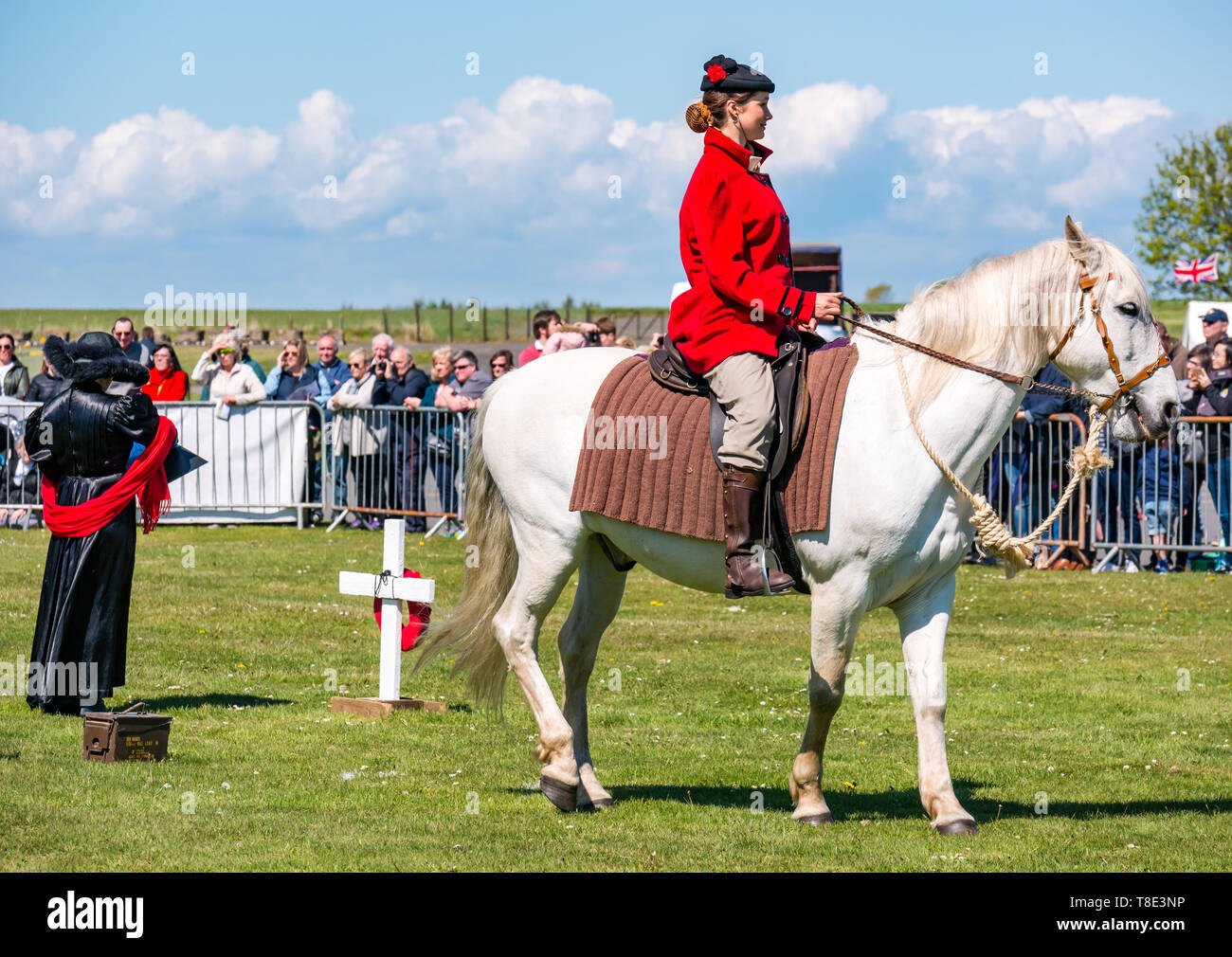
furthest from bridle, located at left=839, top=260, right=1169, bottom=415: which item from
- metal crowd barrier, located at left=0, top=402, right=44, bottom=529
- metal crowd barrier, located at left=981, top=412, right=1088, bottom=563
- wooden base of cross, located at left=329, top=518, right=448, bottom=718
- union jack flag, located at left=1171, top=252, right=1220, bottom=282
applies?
union jack flag, located at left=1171, top=252, right=1220, bottom=282

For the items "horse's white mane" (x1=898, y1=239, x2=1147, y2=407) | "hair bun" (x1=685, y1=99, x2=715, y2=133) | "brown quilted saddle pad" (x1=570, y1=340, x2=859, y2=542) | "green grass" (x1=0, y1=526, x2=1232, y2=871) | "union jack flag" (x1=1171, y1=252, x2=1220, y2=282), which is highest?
"union jack flag" (x1=1171, y1=252, x2=1220, y2=282)

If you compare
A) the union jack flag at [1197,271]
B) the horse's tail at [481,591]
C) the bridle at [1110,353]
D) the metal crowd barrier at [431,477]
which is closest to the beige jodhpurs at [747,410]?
the bridle at [1110,353]

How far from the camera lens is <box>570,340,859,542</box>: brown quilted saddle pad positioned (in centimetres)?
719

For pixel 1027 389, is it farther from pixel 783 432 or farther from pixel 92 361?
pixel 92 361

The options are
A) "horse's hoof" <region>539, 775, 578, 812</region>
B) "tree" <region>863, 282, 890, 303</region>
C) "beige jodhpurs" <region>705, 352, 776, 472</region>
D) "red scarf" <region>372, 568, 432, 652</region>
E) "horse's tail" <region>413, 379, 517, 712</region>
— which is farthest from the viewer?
"tree" <region>863, 282, 890, 303</region>

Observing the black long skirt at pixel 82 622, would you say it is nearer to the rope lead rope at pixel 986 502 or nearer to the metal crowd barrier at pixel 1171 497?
the rope lead rope at pixel 986 502

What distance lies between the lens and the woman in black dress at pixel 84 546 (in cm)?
973

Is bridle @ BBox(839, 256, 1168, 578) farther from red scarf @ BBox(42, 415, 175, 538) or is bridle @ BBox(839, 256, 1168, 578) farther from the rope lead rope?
red scarf @ BBox(42, 415, 175, 538)

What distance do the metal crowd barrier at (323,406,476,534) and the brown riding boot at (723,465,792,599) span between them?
1275cm

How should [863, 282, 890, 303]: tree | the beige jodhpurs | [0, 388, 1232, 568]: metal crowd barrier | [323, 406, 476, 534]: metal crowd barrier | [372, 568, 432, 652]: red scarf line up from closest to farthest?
the beige jodhpurs < [372, 568, 432, 652]: red scarf < [0, 388, 1232, 568]: metal crowd barrier < [323, 406, 476, 534]: metal crowd barrier < [863, 282, 890, 303]: tree

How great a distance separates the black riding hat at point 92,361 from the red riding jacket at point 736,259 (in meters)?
4.36

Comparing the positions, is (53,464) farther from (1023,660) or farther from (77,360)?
(1023,660)
